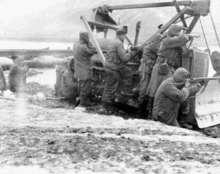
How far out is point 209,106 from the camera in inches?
235

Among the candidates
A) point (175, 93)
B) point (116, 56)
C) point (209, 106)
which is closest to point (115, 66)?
point (116, 56)

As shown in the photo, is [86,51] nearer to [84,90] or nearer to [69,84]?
[84,90]

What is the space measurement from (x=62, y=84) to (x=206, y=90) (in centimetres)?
349

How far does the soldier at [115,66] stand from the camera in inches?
244

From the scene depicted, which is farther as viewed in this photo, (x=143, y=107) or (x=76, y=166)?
(x=143, y=107)

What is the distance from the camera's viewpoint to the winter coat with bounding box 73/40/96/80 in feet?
22.1

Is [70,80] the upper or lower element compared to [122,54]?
lower

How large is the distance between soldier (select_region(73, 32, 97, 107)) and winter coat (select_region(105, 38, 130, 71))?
0.63 m

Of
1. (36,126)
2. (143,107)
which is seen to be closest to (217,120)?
(143,107)

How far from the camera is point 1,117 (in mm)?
4594

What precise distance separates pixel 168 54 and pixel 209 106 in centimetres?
136

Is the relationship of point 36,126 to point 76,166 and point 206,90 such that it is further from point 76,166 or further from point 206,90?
point 206,90

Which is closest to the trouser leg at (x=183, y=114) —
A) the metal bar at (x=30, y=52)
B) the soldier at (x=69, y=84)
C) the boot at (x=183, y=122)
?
the boot at (x=183, y=122)

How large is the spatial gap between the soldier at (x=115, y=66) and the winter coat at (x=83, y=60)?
593mm
